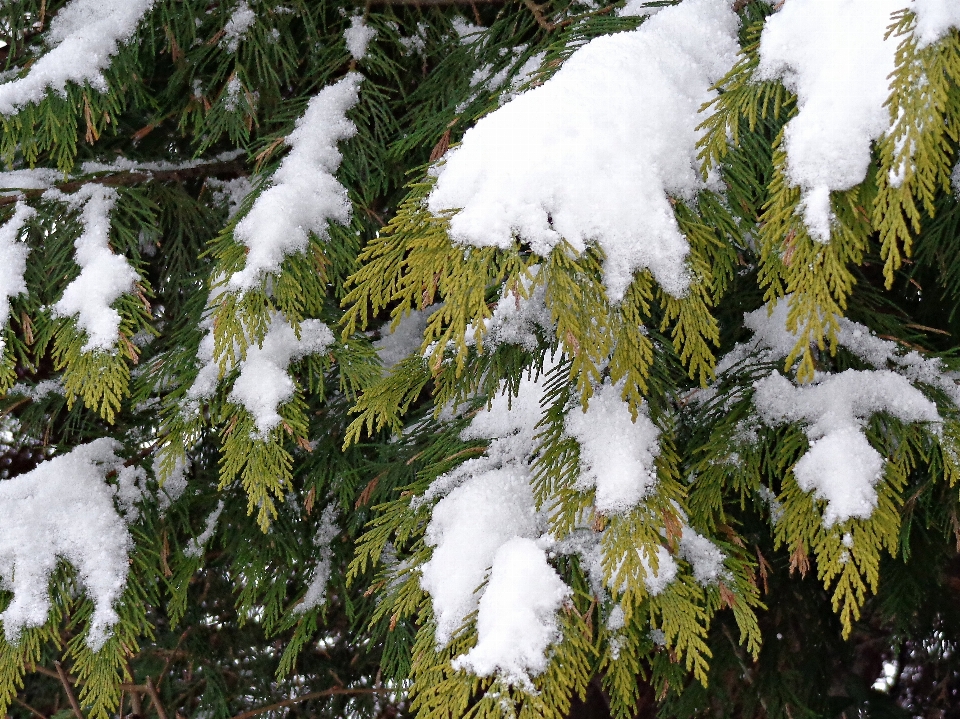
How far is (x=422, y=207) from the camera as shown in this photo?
1020 millimetres

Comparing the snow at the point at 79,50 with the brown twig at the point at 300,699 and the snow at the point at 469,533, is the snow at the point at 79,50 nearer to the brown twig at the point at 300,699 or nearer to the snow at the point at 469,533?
the snow at the point at 469,533

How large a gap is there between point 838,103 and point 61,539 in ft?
5.94

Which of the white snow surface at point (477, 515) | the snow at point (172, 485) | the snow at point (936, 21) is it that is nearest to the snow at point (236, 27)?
the snow at point (172, 485)

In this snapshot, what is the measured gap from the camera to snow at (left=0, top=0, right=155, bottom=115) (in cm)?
166

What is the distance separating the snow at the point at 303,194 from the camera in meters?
1.50

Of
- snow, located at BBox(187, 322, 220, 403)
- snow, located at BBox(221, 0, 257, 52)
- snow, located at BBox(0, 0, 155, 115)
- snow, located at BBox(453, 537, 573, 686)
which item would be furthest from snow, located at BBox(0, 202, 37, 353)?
snow, located at BBox(453, 537, 573, 686)

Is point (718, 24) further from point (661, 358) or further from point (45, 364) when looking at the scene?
point (45, 364)

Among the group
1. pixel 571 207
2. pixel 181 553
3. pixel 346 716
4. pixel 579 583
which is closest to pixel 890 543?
pixel 579 583

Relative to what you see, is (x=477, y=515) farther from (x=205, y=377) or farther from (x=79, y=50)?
(x=79, y=50)

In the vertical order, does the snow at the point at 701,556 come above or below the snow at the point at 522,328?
below

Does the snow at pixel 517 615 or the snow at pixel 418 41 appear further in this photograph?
the snow at pixel 418 41

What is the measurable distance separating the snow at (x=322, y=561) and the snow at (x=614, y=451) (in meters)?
1.08

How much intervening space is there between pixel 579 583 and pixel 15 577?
128cm

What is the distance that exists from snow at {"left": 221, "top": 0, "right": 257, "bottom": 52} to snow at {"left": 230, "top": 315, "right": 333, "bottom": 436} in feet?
2.67
